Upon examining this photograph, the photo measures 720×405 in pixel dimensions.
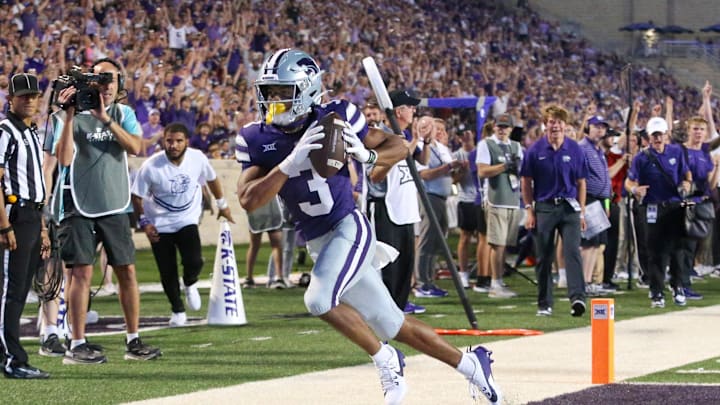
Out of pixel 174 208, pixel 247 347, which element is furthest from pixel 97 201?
pixel 174 208

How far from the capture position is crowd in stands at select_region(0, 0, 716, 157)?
2161 centimetres

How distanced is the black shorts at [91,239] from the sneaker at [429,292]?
594 cm

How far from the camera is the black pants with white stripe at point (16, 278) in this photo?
8.80m

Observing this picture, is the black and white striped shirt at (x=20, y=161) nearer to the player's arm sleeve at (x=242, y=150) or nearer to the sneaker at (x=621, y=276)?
the player's arm sleeve at (x=242, y=150)

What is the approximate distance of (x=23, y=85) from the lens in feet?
29.5

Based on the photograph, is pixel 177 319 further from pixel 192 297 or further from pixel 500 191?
pixel 500 191

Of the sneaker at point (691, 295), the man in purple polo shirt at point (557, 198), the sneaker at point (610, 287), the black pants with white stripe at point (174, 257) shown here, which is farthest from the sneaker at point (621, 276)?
the black pants with white stripe at point (174, 257)

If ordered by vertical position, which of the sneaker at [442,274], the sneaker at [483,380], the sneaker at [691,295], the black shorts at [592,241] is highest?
the sneaker at [483,380]

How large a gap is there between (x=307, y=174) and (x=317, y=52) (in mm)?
22436

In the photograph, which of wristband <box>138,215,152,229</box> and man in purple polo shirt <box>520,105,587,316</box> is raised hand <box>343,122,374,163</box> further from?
man in purple polo shirt <box>520,105,587,316</box>

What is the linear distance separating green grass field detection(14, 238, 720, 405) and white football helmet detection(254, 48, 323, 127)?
6.26ft

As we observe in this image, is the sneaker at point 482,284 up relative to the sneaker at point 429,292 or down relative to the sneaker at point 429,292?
down

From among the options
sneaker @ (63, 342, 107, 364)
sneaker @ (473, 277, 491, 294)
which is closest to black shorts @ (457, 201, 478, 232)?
sneaker @ (473, 277, 491, 294)

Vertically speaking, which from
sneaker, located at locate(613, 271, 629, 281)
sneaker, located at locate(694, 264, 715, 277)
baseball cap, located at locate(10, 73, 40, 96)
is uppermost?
baseball cap, located at locate(10, 73, 40, 96)
